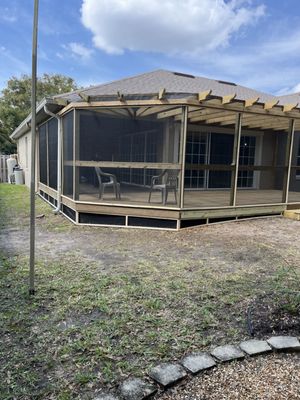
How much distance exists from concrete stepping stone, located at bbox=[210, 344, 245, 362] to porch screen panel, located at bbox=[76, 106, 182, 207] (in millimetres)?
4097

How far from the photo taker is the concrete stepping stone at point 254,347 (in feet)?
7.03

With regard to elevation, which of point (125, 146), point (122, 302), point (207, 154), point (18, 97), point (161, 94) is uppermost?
point (18, 97)

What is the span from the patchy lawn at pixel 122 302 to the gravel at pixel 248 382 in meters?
0.28

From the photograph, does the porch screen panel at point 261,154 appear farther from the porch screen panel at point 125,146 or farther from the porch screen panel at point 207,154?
the porch screen panel at point 125,146

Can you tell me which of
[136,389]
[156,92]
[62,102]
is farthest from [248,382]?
[62,102]

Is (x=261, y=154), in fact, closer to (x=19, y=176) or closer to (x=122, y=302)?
(x=122, y=302)

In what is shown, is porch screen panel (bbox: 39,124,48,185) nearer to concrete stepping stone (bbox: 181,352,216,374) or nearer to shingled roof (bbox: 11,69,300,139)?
shingled roof (bbox: 11,69,300,139)

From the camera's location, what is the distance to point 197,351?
2.15 meters

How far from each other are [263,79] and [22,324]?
1802 centimetres

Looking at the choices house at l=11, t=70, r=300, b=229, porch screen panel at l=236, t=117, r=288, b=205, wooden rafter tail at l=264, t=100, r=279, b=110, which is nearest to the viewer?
house at l=11, t=70, r=300, b=229

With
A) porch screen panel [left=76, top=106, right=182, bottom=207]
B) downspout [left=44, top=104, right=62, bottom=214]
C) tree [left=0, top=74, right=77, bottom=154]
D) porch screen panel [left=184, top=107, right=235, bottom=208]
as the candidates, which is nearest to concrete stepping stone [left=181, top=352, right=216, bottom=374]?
porch screen panel [left=76, top=106, right=182, bottom=207]

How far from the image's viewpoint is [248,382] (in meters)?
1.85

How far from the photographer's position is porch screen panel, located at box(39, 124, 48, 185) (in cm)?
937

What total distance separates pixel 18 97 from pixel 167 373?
31.1m
